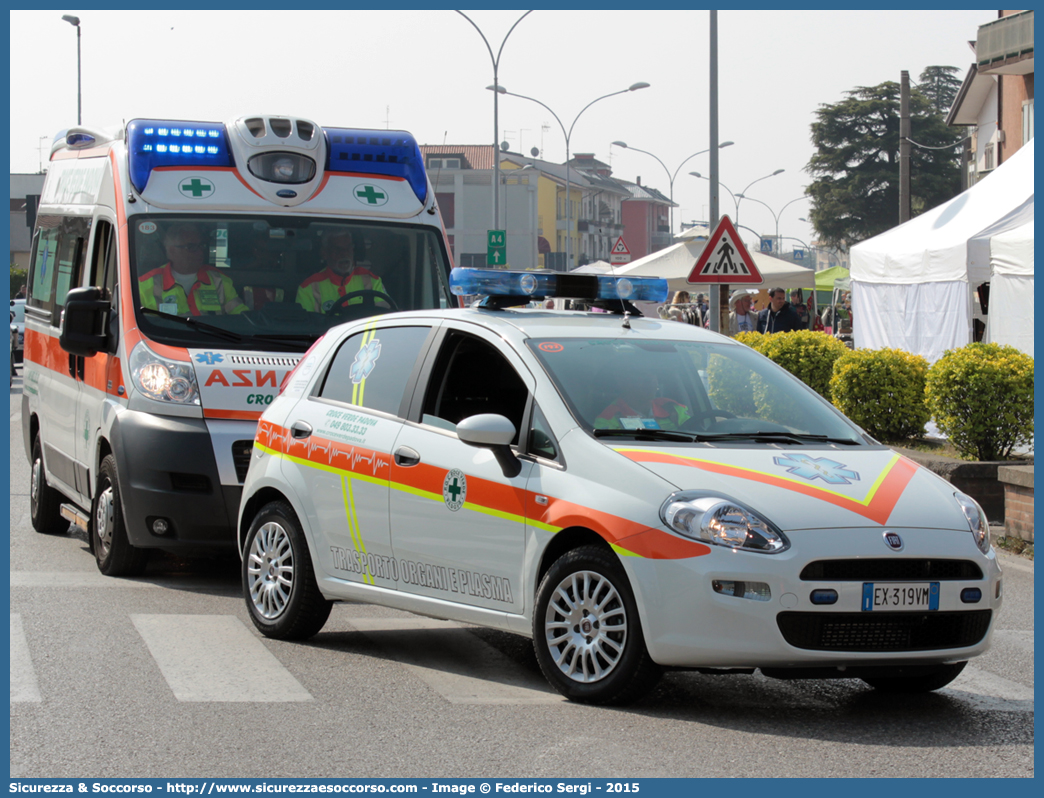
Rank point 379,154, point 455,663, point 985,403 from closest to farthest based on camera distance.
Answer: point 455,663, point 379,154, point 985,403

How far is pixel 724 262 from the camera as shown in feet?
54.7

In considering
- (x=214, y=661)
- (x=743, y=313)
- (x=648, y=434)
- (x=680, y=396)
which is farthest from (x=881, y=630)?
(x=743, y=313)

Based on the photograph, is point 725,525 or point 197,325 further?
point 197,325

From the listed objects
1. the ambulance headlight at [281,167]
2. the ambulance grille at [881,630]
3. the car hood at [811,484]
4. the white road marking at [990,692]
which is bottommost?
the white road marking at [990,692]

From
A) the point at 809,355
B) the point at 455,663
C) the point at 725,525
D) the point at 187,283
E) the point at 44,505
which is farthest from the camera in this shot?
the point at 809,355

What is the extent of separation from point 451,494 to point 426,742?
140 centimetres

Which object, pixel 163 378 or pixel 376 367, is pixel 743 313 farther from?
pixel 376 367

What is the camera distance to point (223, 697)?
5.98m

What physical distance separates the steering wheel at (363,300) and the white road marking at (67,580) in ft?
6.84

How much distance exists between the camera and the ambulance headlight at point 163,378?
8758 mm

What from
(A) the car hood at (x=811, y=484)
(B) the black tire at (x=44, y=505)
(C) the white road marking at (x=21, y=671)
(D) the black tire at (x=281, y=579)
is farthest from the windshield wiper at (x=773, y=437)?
(B) the black tire at (x=44, y=505)

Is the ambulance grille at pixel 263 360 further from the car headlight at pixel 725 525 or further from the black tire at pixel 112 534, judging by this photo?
the car headlight at pixel 725 525

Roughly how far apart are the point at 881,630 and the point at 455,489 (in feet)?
6.20

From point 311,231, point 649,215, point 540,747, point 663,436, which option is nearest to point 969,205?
point 311,231
